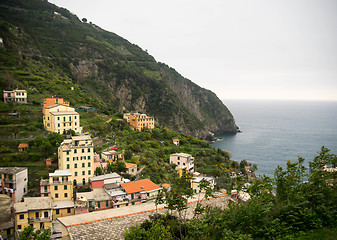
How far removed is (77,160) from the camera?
22.6m

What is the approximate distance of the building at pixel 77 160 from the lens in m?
22.2

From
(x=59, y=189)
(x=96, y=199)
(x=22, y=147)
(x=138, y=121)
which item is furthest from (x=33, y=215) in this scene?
(x=138, y=121)

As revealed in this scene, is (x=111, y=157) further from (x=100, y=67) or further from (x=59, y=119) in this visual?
(x=100, y=67)

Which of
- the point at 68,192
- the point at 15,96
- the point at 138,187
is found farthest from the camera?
the point at 15,96

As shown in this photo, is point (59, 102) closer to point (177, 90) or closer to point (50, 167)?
point (50, 167)

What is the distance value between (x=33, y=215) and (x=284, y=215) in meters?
15.2

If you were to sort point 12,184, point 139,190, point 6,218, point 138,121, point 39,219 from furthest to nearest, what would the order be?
point 138,121
point 139,190
point 12,184
point 6,218
point 39,219

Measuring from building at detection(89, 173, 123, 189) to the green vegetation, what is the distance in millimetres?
10770

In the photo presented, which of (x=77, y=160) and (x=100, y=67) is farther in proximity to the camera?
(x=100, y=67)

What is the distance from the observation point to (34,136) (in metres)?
27.7

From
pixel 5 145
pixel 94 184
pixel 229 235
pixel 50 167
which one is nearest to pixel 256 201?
pixel 229 235

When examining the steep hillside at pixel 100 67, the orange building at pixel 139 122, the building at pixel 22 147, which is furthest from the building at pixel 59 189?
the steep hillside at pixel 100 67

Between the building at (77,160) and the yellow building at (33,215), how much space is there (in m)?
5.31

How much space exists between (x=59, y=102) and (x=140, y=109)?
201ft
